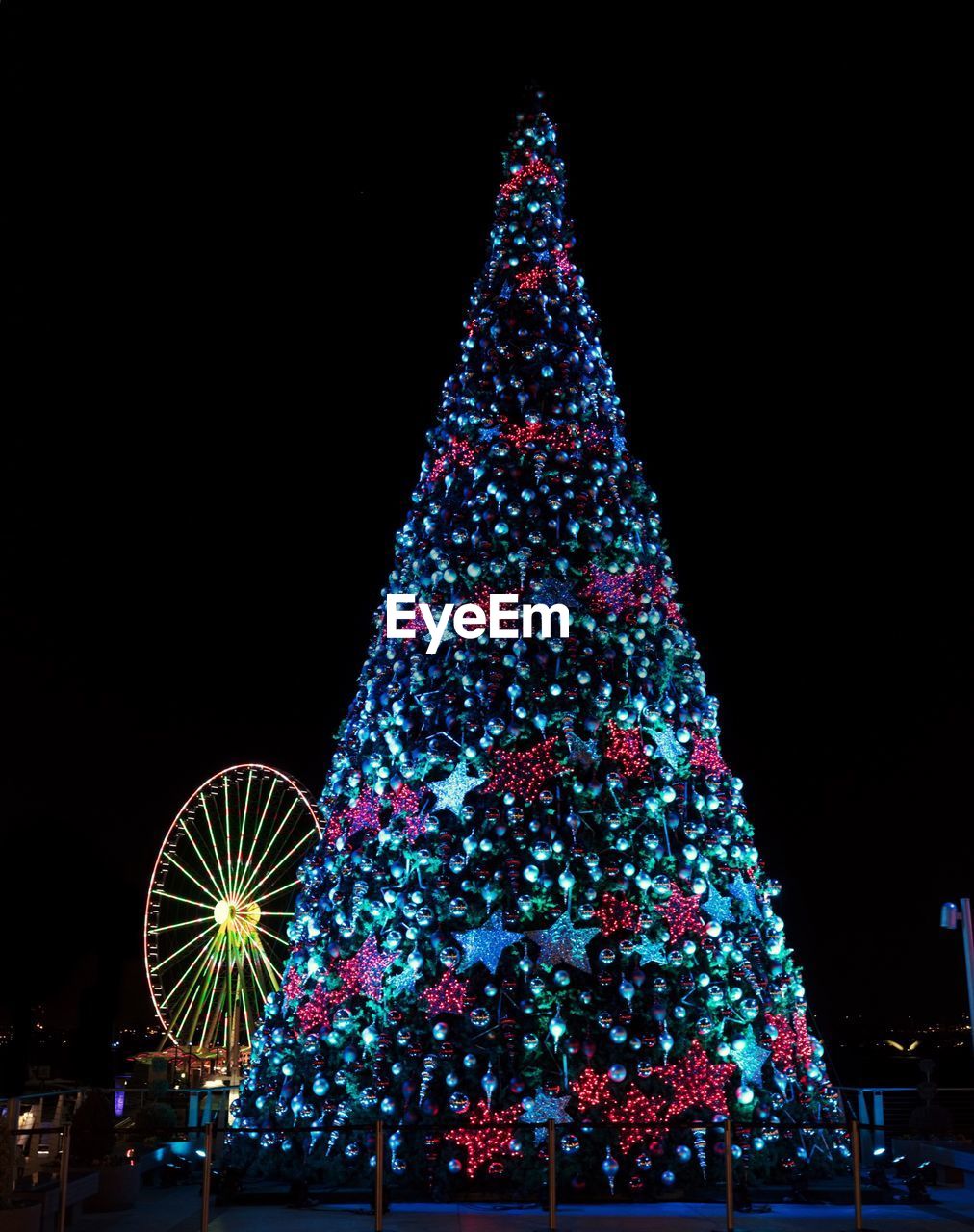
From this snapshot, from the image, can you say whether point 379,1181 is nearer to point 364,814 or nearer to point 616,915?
point 616,915

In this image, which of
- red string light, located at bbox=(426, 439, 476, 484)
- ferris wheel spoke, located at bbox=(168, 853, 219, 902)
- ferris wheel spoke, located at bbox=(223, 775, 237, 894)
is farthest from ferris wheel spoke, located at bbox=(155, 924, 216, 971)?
red string light, located at bbox=(426, 439, 476, 484)

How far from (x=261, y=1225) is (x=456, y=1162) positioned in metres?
1.54

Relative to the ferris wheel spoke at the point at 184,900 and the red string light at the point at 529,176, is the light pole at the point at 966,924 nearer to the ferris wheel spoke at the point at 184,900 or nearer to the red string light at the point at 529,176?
the red string light at the point at 529,176

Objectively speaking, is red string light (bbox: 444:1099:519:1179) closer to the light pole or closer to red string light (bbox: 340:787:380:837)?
red string light (bbox: 340:787:380:837)

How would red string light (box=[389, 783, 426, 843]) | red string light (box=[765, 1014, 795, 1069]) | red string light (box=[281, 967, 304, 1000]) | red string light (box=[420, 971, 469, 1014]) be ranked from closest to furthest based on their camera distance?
1. red string light (box=[420, 971, 469, 1014])
2. red string light (box=[765, 1014, 795, 1069])
3. red string light (box=[389, 783, 426, 843])
4. red string light (box=[281, 967, 304, 1000])

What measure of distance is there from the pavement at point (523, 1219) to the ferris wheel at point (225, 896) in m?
8.61

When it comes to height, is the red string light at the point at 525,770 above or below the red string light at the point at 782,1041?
above

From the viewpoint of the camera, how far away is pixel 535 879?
1010 cm

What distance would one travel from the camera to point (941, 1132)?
12805mm

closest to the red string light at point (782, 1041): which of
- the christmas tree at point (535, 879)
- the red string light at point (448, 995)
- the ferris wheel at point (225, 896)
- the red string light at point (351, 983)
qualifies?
the christmas tree at point (535, 879)

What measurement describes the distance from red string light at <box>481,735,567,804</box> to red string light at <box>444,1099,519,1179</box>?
2.29 m

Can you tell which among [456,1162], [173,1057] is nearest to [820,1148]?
[456,1162]

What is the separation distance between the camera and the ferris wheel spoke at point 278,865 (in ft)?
62.1

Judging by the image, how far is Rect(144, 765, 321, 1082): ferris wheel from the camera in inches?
726
